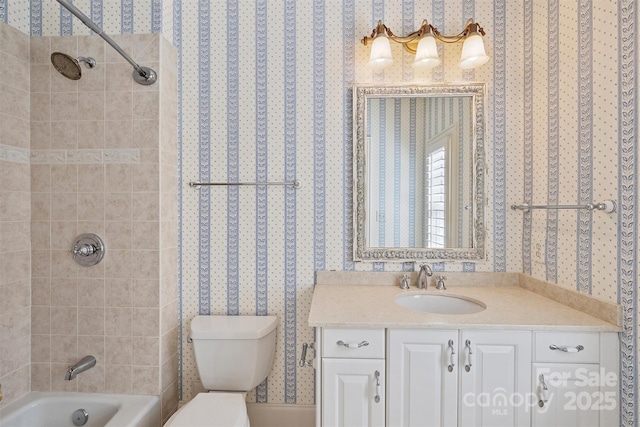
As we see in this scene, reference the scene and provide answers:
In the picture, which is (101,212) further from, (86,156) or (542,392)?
(542,392)

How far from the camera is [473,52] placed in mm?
1701

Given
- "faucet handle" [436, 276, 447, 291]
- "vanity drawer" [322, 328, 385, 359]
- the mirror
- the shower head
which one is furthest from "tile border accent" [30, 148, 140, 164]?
"faucet handle" [436, 276, 447, 291]

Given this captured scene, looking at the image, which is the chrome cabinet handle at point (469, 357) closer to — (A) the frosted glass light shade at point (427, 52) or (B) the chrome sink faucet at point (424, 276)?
(B) the chrome sink faucet at point (424, 276)

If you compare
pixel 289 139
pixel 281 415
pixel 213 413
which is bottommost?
pixel 281 415

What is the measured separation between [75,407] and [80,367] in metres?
0.24

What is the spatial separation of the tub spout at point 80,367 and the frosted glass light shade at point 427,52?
7.31 ft

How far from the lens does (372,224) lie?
6.22 feet

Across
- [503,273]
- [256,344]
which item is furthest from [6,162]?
[503,273]

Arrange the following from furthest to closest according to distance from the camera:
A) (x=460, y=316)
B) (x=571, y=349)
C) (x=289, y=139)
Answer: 1. (x=289, y=139)
2. (x=460, y=316)
3. (x=571, y=349)

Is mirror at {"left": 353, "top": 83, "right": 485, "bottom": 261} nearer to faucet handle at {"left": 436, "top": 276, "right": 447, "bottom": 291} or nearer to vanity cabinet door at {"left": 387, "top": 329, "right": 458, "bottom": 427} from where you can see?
faucet handle at {"left": 436, "top": 276, "right": 447, "bottom": 291}

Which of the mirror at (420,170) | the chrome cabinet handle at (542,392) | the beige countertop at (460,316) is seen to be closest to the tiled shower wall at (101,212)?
the beige countertop at (460,316)

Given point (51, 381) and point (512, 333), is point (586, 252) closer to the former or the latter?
point (512, 333)

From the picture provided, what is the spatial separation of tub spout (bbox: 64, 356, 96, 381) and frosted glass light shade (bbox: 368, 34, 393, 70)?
2059 mm

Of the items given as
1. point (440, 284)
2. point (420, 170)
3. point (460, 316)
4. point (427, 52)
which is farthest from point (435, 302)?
point (427, 52)
